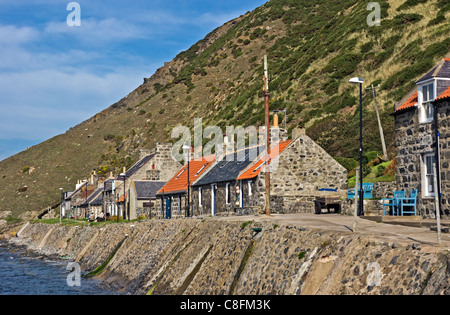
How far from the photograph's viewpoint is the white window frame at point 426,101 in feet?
71.1

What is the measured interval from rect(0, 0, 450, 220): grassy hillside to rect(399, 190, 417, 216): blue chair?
2039 cm

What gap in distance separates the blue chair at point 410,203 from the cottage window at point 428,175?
1.87 ft

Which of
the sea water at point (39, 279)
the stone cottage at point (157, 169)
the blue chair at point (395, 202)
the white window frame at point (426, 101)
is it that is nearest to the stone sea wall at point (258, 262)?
the sea water at point (39, 279)

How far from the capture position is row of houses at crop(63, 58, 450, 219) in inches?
841

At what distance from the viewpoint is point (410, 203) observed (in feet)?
73.9

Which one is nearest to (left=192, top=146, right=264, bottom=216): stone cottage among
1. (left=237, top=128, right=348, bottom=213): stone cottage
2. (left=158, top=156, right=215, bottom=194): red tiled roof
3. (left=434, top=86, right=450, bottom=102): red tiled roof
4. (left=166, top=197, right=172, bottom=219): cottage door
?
(left=237, top=128, right=348, bottom=213): stone cottage

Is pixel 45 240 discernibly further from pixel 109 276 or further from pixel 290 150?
pixel 290 150

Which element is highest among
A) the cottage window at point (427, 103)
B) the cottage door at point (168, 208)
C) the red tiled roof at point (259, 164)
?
the cottage window at point (427, 103)

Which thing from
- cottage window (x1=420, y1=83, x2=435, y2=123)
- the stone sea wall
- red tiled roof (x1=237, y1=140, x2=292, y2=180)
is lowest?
the stone sea wall

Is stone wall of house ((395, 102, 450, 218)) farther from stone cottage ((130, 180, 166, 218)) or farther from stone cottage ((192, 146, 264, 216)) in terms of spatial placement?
stone cottage ((130, 180, 166, 218))

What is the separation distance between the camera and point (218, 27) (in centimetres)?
16850

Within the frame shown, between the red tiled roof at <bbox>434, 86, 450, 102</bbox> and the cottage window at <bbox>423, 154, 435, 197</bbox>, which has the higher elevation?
the red tiled roof at <bbox>434, 86, 450, 102</bbox>

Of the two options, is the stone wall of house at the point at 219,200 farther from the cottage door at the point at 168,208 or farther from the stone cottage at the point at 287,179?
the cottage door at the point at 168,208
